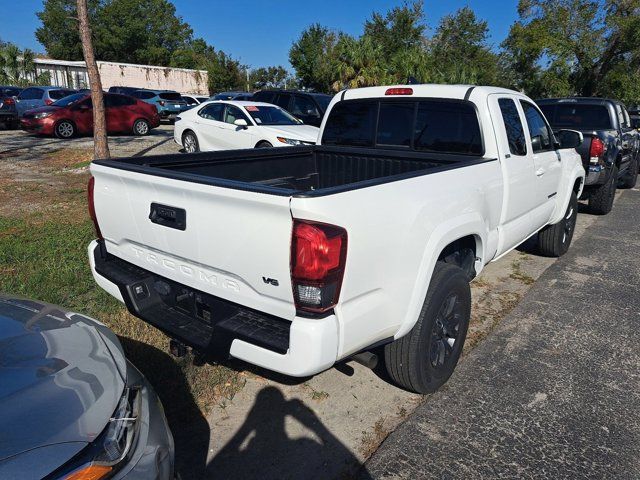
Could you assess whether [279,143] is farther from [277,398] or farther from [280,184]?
[277,398]

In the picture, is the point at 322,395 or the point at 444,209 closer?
the point at 444,209

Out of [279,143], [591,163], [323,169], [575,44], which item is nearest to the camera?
[323,169]

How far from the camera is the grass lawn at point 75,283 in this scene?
302cm

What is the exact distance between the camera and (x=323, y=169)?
14.9 feet

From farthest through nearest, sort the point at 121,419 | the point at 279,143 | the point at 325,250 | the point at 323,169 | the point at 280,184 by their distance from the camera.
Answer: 1. the point at 279,143
2. the point at 323,169
3. the point at 280,184
4. the point at 325,250
5. the point at 121,419

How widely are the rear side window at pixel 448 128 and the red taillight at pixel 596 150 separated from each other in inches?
184

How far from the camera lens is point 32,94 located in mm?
20156

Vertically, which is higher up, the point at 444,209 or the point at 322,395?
the point at 444,209

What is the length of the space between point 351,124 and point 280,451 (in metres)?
2.99

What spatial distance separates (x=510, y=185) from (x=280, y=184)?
6.23ft

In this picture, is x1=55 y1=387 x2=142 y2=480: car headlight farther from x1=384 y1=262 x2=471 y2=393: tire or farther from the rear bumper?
x1=384 y1=262 x2=471 y2=393: tire

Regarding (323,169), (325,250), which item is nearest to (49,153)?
(323,169)

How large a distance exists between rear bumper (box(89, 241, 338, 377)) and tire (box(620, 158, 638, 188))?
437 inches

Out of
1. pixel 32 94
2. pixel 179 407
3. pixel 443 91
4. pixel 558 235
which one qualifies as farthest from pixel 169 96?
pixel 179 407
